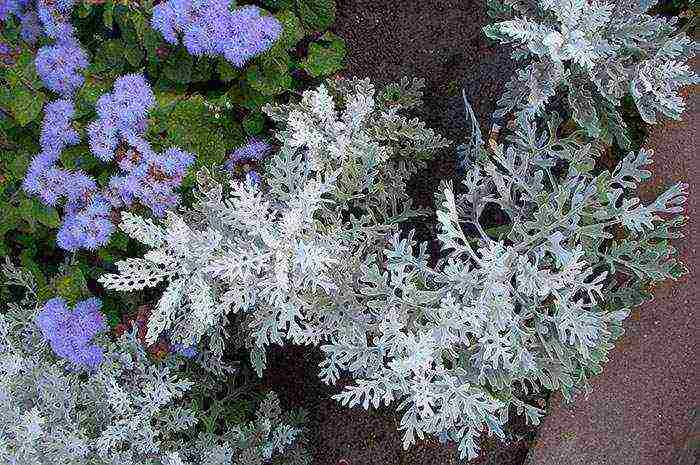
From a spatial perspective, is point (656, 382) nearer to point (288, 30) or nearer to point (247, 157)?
point (247, 157)

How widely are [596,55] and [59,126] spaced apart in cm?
156

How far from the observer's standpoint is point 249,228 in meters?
2.03

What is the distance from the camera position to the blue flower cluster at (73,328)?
2408mm

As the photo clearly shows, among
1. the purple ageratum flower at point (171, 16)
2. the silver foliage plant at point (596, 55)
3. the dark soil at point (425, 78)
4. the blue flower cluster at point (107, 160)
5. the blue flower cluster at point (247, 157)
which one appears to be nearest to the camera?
the silver foliage plant at point (596, 55)

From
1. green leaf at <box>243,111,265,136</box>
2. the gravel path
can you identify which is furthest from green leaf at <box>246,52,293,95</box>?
the gravel path

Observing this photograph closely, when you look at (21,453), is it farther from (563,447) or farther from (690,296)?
(690,296)

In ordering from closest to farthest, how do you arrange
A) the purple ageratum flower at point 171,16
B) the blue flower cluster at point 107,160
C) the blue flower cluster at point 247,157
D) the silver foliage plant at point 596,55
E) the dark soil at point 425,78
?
the silver foliage plant at point 596,55
the purple ageratum flower at point 171,16
the blue flower cluster at point 107,160
the blue flower cluster at point 247,157
the dark soil at point 425,78

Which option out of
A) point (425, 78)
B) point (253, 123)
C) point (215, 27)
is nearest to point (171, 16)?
point (215, 27)

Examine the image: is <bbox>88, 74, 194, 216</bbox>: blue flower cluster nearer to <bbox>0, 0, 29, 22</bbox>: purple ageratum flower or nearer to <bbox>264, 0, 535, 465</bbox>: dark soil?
<bbox>0, 0, 29, 22</bbox>: purple ageratum flower

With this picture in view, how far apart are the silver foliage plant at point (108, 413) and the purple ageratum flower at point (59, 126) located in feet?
1.75

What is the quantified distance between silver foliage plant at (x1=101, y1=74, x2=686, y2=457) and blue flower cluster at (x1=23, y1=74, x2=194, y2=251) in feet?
0.44

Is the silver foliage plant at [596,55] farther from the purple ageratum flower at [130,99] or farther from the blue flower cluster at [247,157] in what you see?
the purple ageratum flower at [130,99]

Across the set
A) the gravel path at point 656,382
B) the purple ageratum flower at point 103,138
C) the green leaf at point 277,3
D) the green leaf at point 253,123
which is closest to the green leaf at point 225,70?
the green leaf at point 253,123

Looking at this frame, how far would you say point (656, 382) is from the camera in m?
2.47
